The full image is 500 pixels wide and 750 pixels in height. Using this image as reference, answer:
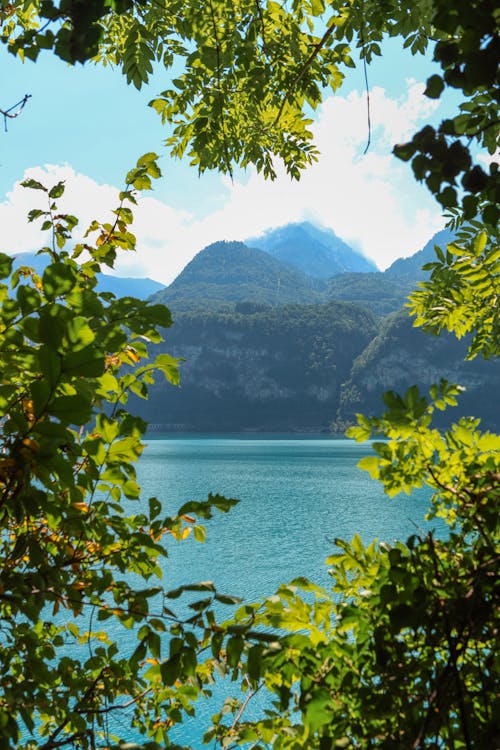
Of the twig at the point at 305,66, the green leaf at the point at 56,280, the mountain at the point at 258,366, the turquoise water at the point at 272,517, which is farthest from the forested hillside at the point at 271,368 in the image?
the green leaf at the point at 56,280

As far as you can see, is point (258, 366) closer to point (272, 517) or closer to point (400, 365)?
point (400, 365)

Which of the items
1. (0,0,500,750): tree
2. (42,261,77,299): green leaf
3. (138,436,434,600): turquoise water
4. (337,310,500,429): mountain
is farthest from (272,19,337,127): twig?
(337,310,500,429): mountain

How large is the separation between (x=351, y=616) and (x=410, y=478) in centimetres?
44

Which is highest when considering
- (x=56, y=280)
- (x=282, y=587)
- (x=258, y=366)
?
(x=258, y=366)

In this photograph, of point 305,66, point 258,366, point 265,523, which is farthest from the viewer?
point 258,366

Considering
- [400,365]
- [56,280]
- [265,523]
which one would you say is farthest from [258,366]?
[56,280]

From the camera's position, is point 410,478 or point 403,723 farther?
point 410,478

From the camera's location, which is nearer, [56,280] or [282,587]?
[56,280]

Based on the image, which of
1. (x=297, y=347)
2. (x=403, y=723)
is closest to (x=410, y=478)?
(x=403, y=723)

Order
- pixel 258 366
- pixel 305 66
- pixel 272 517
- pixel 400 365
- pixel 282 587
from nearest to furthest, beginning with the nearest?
pixel 282 587
pixel 305 66
pixel 272 517
pixel 400 365
pixel 258 366

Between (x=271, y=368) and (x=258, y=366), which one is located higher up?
(x=258, y=366)

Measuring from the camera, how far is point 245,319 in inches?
6801

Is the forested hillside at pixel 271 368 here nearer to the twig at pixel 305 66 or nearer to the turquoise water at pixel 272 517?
the turquoise water at pixel 272 517

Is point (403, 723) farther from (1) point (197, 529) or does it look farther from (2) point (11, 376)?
(2) point (11, 376)
